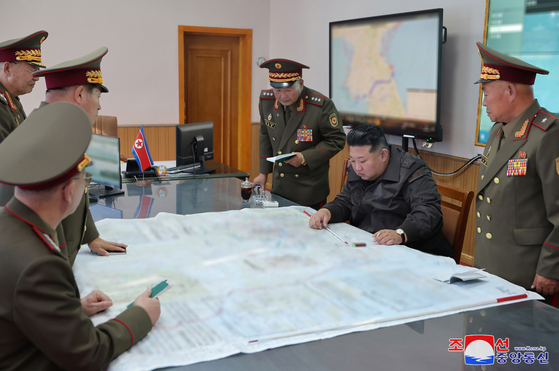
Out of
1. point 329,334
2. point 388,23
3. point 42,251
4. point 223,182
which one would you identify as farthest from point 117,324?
point 388,23

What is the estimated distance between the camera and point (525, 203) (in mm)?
1938

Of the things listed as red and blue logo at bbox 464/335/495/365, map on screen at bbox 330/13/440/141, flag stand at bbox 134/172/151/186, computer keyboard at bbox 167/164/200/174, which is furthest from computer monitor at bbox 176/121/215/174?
red and blue logo at bbox 464/335/495/365

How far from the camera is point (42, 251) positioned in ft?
3.18

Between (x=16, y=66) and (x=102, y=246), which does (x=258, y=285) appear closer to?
(x=102, y=246)

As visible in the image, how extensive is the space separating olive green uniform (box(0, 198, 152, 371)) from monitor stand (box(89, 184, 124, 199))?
6.13 feet

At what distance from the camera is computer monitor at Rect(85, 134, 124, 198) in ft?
9.68

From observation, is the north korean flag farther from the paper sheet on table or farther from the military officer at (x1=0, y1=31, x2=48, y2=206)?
the paper sheet on table

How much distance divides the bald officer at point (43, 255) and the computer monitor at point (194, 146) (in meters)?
2.69

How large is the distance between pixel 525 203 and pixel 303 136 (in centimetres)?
165

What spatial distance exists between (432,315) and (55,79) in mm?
1478

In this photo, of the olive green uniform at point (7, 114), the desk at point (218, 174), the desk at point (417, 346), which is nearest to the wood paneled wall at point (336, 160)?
the desk at point (218, 174)

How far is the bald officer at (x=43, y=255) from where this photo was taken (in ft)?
3.07

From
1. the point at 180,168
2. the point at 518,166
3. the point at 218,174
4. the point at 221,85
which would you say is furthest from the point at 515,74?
the point at 221,85

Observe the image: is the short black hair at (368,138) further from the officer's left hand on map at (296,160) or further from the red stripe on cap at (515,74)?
the officer's left hand on map at (296,160)
